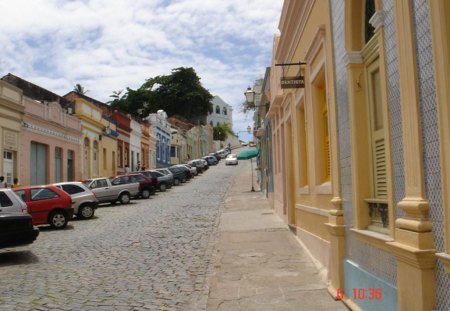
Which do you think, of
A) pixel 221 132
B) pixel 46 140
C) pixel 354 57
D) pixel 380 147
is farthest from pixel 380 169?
pixel 221 132

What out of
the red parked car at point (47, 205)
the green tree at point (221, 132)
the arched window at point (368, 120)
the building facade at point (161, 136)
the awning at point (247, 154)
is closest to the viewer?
the arched window at point (368, 120)

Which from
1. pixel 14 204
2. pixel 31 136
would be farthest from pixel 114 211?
pixel 14 204

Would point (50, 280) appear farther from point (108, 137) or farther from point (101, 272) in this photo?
point (108, 137)

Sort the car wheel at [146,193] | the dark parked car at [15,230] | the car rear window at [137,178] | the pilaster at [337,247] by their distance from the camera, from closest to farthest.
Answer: the pilaster at [337,247]
the dark parked car at [15,230]
the car rear window at [137,178]
the car wheel at [146,193]

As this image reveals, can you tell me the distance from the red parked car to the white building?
92328 mm

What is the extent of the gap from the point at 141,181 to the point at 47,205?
11.5 meters

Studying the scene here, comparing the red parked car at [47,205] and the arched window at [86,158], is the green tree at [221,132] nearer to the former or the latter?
the arched window at [86,158]

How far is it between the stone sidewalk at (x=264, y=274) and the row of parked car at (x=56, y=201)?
4.17 meters

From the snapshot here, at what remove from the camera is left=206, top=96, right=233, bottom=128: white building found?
110050 millimetres

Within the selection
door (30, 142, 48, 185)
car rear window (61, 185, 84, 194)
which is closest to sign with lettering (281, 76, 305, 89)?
car rear window (61, 185, 84, 194)

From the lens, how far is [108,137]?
1487 inches

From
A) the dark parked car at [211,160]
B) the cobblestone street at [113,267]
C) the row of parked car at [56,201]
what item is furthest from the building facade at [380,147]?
the dark parked car at [211,160]

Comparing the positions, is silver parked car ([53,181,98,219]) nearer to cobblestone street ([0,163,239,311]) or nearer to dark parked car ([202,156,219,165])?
cobblestone street ([0,163,239,311])

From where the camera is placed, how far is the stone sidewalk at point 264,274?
6988mm
